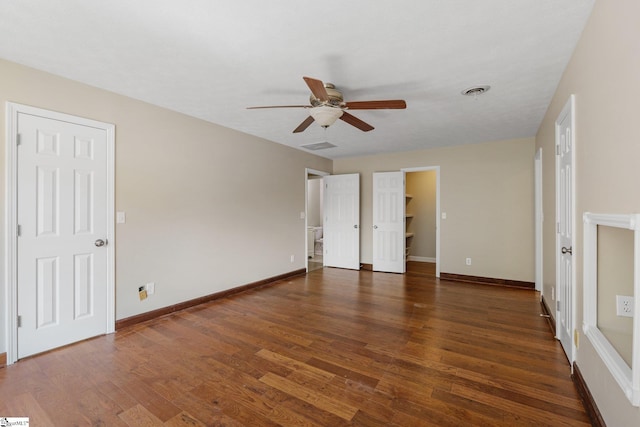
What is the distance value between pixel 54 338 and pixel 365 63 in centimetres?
362

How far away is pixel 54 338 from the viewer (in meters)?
2.55

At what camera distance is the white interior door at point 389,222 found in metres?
5.64

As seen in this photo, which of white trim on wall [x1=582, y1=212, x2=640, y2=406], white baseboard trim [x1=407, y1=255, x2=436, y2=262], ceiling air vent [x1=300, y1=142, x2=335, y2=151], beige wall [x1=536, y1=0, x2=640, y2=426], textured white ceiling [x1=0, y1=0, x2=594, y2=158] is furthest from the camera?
white baseboard trim [x1=407, y1=255, x2=436, y2=262]

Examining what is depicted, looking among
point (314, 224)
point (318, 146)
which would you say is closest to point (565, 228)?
point (318, 146)

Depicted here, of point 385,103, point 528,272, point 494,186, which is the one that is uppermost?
point 385,103

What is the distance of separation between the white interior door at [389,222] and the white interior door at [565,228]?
117 inches

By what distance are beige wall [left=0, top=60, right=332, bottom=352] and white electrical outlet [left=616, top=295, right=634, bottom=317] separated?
3847mm

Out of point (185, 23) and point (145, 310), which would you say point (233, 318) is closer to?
point (145, 310)

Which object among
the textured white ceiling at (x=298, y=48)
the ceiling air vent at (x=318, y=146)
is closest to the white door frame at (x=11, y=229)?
the textured white ceiling at (x=298, y=48)

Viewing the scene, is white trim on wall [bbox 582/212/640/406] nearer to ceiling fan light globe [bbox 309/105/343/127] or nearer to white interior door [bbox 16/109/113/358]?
ceiling fan light globe [bbox 309/105/343/127]

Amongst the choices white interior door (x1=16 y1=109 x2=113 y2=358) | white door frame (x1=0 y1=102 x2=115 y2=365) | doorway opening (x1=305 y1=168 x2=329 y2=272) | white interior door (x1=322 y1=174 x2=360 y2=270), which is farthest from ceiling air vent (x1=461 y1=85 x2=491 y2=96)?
white door frame (x1=0 y1=102 x2=115 y2=365)

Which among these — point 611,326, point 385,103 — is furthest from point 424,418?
point 385,103

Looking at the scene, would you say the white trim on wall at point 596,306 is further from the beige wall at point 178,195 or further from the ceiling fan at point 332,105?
the beige wall at point 178,195

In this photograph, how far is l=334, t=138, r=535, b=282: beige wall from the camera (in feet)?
15.3
